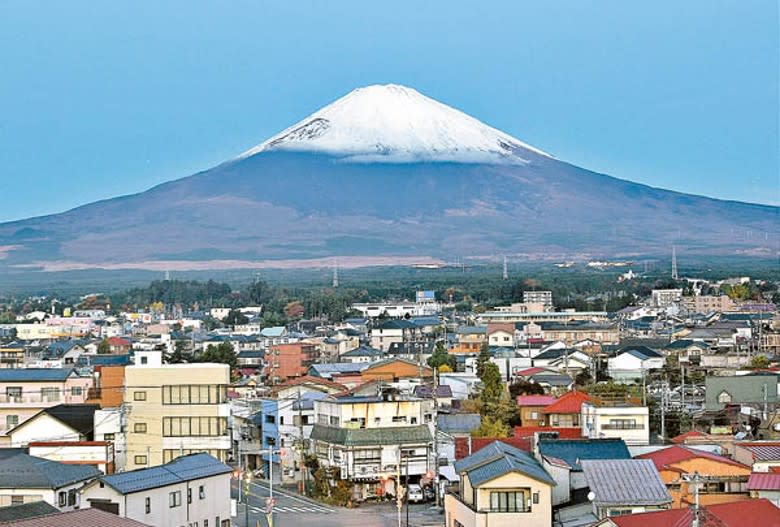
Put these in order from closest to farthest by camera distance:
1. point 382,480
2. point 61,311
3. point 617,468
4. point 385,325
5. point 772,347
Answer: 1. point 617,468
2. point 382,480
3. point 772,347
4. point 385,325
5. point 61,311

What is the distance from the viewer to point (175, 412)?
81.8 feet

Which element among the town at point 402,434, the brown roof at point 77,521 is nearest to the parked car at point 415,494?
the town at point 402,434

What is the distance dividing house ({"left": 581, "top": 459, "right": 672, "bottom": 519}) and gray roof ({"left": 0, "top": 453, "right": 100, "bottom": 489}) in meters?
6.20

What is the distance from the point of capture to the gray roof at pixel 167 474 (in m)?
18.5

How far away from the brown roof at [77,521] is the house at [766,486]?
6736 mm

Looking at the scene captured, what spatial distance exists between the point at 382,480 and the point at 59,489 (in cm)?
730

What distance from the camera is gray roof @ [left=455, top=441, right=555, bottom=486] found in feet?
56.0

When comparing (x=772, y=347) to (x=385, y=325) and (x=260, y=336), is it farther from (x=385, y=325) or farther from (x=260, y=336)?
(x=260, y=336)

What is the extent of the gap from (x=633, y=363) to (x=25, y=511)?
1246 inches

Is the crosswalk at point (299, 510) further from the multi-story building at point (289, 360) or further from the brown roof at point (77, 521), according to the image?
the multi-story building at point (289, 360)

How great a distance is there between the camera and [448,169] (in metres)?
195

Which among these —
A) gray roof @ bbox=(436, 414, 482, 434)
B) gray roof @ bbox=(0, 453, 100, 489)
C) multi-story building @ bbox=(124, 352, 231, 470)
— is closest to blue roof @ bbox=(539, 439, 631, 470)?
gray roof @ bbox=(0, 453, 100, 489)

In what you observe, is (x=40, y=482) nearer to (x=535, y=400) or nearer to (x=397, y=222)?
(x=535, y=400)

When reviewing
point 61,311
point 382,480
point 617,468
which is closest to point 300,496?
point 382,480
